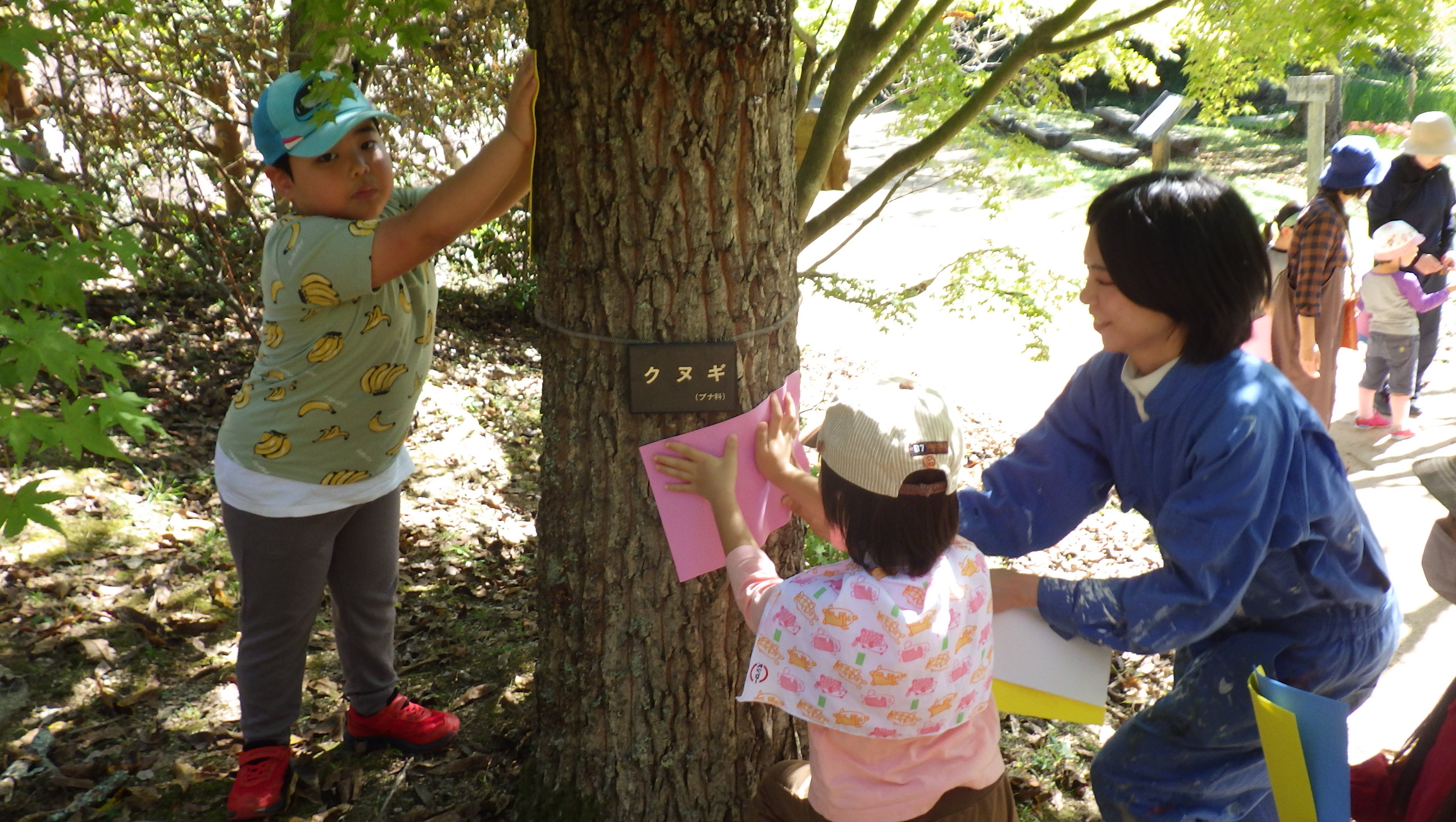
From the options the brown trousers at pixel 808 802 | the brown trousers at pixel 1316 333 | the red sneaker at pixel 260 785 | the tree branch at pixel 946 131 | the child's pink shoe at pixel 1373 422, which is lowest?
the red sneaker at pixel 260 785

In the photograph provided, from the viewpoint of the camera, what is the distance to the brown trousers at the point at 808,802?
1.94m

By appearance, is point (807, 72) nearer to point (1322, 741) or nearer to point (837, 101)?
point (837, 101)

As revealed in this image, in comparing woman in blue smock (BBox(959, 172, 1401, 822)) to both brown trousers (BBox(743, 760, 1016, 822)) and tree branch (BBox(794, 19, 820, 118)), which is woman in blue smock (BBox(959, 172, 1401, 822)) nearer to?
brown trousers (BBox(743, 760, 1016, 822))

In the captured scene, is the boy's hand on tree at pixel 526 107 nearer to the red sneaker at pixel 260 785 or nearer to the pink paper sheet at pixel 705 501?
the pink paper sheet at pixel 705 501

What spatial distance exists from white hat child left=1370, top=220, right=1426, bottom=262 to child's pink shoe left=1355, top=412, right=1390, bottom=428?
101 centimetres

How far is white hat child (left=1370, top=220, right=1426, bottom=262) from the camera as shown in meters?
6.05

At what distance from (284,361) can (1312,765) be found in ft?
7.56

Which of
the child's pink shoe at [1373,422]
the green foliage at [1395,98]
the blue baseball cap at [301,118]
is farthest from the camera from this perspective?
the green foliage at [1395,98]

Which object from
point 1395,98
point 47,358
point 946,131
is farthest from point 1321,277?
point 1395,98

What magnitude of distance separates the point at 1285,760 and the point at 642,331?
4.81ft

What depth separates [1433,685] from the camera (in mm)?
3881

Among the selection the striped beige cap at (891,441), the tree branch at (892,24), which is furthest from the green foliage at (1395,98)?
the striped beige cap at (891,441)

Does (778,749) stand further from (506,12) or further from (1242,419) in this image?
(506,12)

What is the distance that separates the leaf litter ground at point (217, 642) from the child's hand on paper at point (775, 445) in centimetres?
116
